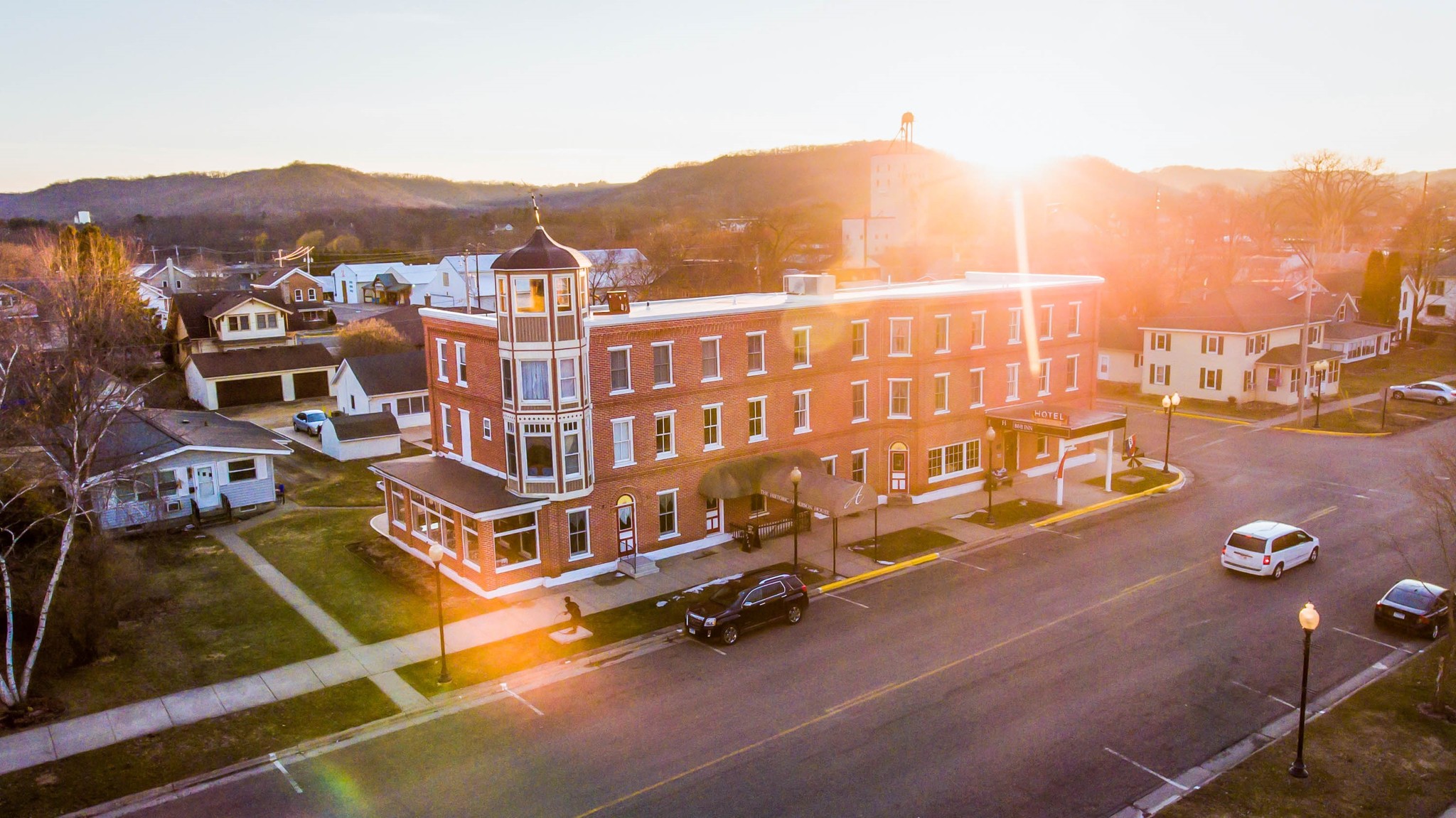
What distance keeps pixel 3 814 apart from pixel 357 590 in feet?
41.5

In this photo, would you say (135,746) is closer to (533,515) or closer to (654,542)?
(533,515)

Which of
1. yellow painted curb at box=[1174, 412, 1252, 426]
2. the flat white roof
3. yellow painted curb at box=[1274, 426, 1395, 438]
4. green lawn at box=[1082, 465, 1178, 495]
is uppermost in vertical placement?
the flat white roof

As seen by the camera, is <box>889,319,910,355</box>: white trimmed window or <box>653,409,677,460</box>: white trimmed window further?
<box>889,319,910,355</box>: white trimmed window

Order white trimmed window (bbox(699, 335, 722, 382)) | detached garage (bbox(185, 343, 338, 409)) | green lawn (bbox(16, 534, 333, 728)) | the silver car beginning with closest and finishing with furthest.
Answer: green lawn (bbox(16, 534, 333, 728)) < white trimmed window (bbox(699, 335, 722, 382)) < the silver car < detached garage (bbox(185, 343, 338, 409))

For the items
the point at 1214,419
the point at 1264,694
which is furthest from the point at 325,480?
the point at 1214,419

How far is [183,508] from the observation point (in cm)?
3766

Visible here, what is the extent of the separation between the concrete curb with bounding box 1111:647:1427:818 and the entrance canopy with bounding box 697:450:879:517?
14.2 meters

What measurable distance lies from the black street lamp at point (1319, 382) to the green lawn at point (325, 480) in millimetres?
50476

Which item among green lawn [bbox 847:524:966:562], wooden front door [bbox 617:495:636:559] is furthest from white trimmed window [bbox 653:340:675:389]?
green lawn [bbox 847:524:966:562]

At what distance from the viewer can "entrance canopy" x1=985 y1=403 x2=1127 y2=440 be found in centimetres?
3856

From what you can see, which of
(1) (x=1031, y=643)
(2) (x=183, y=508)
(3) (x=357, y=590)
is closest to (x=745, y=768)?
(1) (x=1031, y=643)

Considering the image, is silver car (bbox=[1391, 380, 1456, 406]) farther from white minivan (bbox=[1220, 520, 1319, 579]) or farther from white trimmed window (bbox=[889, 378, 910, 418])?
white trimmed window (bbox=[889, 378, 910, 418])

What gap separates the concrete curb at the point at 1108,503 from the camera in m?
36.4

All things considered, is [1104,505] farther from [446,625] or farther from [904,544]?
[446,625]
